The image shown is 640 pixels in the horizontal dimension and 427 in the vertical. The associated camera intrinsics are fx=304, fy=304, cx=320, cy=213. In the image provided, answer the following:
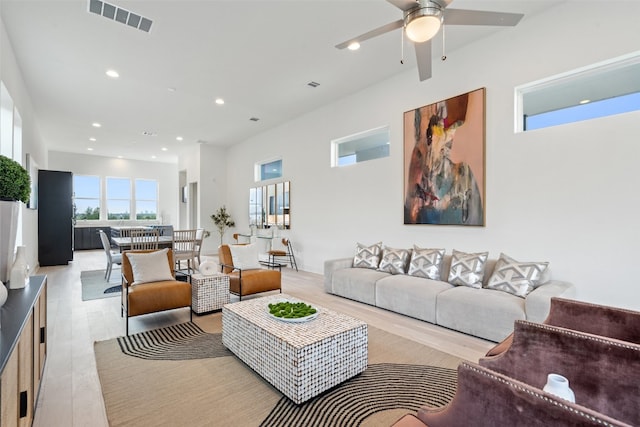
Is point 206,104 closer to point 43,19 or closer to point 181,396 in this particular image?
point 43,19

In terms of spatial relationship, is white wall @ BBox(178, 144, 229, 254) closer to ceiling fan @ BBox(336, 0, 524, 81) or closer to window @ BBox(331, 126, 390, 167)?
window @ BBox(331, 126, 390, 167)

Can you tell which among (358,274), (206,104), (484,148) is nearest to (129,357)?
(358,274)

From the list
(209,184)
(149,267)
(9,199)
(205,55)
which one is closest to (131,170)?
(209,184)

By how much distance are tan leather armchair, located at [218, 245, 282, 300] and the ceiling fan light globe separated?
3390mm

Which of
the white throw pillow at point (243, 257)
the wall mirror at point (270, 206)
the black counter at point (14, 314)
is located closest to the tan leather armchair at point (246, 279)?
the white throw pillow at point (243, 257)

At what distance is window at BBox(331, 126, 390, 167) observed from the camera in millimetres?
5425

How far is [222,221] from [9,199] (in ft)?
25.9

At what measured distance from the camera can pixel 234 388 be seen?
7.48 ft

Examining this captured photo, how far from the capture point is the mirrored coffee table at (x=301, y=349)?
2.09 meters

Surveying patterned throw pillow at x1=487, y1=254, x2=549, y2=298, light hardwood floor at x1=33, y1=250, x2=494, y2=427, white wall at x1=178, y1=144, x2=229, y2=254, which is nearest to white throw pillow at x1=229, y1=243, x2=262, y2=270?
light hardwood floor at x1=33, y1=250, x2=494, y2=427

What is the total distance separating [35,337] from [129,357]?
898mm

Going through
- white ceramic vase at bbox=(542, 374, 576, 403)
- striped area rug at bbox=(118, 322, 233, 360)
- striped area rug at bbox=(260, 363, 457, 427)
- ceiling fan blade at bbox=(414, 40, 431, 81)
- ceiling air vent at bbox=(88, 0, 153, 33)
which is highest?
ceiling air vent at bbox=(88, 0, 153, 33)

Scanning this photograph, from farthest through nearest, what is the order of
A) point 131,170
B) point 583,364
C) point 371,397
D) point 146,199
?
1. point 146,199
2. point 131,170
3. point 371,397
4. point 583,364

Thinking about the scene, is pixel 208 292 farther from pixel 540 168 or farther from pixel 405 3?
pixel 540 168
